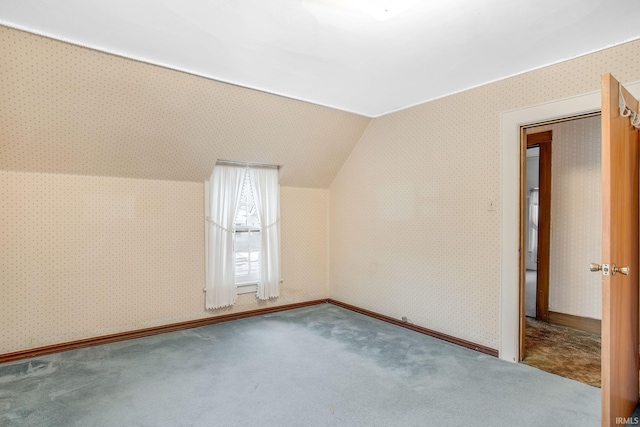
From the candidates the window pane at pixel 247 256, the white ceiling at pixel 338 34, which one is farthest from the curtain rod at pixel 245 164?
the white ceiling at pixel 338 34

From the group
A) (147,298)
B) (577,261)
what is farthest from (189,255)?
(577,261)

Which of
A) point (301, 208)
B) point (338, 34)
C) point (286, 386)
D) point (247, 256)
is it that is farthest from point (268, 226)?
point (338, 34)

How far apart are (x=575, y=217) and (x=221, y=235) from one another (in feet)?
12.4

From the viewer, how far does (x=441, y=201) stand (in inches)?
134

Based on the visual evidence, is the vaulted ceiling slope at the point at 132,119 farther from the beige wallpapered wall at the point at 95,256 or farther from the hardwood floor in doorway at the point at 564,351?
the hardwood floor in doorway at the point at 564,351

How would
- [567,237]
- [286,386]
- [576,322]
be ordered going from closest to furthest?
[286,386] → [576,322] → [567,237]

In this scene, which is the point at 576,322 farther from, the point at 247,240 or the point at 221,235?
the point at 221,235

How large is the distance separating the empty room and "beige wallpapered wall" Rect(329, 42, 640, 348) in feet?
0.07

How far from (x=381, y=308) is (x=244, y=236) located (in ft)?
5.83

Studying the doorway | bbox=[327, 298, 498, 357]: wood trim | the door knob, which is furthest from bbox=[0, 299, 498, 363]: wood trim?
the door knob

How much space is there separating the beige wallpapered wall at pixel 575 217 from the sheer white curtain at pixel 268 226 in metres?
3.10

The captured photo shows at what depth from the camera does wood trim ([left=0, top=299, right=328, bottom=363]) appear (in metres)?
2.98

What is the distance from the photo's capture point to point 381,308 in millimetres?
4051

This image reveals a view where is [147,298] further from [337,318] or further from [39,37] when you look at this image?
[39,37]
